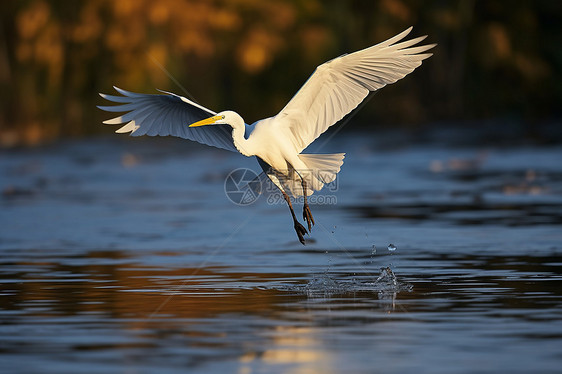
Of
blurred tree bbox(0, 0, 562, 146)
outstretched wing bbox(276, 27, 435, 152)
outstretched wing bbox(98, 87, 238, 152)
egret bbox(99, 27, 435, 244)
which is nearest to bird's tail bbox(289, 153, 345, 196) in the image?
egret bbox(99, 27, 435, 244)

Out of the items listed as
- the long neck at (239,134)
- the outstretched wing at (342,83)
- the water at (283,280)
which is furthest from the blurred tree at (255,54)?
→ the long neck at (239,134)

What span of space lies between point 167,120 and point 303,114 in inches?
66.8

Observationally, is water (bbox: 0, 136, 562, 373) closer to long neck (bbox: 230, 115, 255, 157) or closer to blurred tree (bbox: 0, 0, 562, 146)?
long neck (bbox: 230, 115, 255, 157)

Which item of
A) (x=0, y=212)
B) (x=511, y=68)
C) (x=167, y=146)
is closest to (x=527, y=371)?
(x=0, y=212)

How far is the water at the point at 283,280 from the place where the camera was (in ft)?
22.4

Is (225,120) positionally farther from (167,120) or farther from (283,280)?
(283,280)

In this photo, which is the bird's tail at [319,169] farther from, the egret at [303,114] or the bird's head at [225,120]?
the bird's head at [225,120]

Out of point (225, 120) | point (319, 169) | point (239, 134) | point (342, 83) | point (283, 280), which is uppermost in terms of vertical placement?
point (342, 83)

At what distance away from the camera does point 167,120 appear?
1275 centimetres

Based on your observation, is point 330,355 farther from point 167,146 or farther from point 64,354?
point 167,146

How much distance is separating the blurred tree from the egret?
24.1m

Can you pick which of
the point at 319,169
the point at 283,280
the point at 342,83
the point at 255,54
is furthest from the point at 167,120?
the point at 255,54

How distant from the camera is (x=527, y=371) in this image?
6223 mm

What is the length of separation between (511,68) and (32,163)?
23332 millimetres
